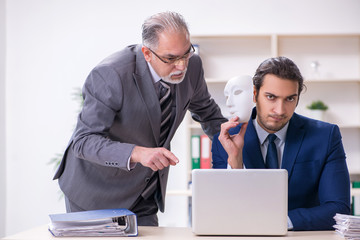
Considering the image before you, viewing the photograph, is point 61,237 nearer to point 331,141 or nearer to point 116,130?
point 116,130

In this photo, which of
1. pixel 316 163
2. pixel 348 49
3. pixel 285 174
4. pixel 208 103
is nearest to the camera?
pixel 285 174

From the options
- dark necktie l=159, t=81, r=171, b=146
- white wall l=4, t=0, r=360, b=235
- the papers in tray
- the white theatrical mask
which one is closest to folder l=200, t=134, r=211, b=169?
white wall l=4, t=0, r=360, b=235

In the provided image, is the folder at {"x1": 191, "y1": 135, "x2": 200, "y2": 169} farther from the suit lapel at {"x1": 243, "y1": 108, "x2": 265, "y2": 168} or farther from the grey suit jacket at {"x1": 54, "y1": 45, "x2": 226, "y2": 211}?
the suit lapel at {"x1": 243, "y1": 108, "x2": 265, "y2": 168}

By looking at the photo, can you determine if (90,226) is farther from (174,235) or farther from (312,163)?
(312,163)

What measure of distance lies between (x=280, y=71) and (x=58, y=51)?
2.90m

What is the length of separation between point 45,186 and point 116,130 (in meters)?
2.61

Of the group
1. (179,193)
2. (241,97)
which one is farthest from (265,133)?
(179,193)

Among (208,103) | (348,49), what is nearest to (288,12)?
(348,49)

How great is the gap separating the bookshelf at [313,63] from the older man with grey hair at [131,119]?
2.03 meters

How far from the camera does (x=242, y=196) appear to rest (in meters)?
1.40

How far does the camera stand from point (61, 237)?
4.81 feet

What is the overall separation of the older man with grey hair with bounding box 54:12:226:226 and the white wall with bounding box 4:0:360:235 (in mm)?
2205

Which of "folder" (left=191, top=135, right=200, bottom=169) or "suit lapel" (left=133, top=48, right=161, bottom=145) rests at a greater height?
"suit lapel" (left=133, top=48, right=161, bottom=145)

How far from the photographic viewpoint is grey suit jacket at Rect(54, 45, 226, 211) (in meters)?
1.82
